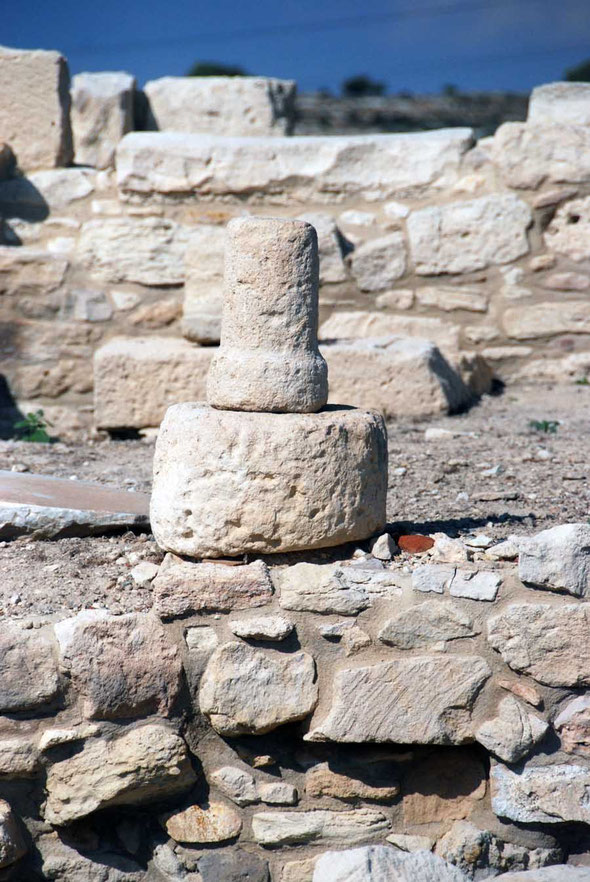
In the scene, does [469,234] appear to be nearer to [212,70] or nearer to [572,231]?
[572,231]

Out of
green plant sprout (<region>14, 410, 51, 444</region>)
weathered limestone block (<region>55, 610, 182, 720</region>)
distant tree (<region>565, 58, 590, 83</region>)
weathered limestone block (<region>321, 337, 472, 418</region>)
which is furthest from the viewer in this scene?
distant tree (<region>565, 58, 590, 83</region>)

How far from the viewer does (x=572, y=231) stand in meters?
5.29

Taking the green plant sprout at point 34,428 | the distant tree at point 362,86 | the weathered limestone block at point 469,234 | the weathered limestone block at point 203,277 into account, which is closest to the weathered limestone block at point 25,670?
the green plant sprout at point 34,428

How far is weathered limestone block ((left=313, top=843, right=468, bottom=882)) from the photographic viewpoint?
2.57 metres

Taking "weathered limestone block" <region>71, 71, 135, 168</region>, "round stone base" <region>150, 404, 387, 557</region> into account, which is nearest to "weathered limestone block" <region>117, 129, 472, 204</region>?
"weathered limestone block" <region>71, 71, 135, 168</region>

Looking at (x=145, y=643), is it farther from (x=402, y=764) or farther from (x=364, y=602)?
(x=402, y=764)

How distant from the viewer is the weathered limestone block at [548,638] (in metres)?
2.70

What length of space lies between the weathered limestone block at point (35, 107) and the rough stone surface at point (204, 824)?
4.10 meters

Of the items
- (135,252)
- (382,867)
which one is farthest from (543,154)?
(382,867)

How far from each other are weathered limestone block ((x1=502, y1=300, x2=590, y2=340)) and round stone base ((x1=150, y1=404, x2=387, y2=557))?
2.81m

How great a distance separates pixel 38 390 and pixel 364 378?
1953 millimetres

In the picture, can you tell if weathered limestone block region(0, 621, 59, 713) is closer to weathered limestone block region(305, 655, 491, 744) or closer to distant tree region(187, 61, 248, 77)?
weathered limestone block region(305, 655, 491, 744)

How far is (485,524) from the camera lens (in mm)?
3299

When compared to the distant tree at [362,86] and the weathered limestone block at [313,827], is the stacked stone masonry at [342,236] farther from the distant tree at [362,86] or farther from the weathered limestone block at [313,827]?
the distant tree at [362,86]
